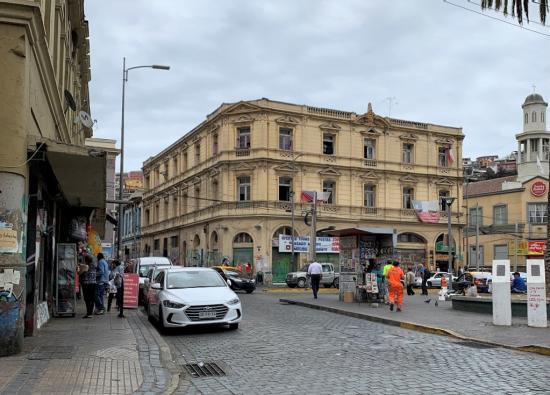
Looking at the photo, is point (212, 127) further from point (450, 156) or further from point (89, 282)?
point (89, 282)

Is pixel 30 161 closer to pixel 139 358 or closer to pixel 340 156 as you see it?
pixel 139 358

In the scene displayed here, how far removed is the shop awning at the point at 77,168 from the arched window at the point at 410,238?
138 feet

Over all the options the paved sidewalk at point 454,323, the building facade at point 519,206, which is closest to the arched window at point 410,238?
the building facade at point 519,206

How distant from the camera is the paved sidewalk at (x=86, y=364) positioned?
757 cm

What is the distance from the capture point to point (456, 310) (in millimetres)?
19500

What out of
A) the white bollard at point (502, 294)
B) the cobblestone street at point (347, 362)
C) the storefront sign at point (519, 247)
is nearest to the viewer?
the cobblestone street at point (347, 362)

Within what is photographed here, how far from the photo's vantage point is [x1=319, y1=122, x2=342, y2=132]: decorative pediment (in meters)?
49.4

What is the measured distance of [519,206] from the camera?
60.0m

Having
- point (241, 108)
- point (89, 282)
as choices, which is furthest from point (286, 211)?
point (89, 282)

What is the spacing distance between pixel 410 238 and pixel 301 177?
11.7m

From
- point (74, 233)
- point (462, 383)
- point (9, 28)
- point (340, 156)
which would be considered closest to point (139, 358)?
point (462, 383)

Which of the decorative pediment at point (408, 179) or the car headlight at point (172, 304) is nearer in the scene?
the car headlight at point (172, 304)

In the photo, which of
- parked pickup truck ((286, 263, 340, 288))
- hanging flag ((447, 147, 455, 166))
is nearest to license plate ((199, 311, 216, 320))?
parked pickup truck ((286, 263, 340, 288))

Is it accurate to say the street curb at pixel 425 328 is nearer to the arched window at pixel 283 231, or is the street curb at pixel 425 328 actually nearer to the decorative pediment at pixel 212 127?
the arched window at pixel 283 231
